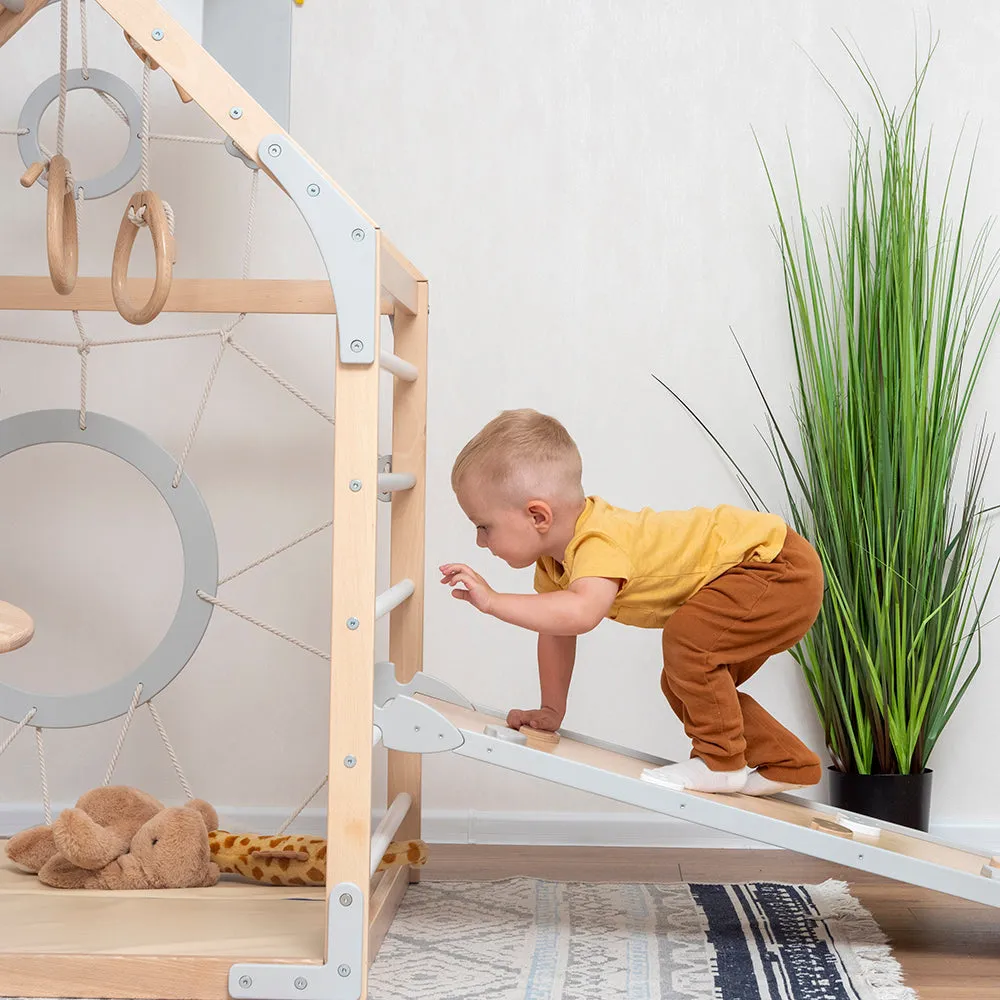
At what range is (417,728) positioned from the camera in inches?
50.2

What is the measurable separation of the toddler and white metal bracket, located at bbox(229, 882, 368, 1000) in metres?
0.41

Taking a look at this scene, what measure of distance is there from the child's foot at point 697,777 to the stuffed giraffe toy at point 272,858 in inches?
17.6

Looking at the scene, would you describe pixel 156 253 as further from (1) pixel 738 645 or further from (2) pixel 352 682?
(1) pixel 738 645

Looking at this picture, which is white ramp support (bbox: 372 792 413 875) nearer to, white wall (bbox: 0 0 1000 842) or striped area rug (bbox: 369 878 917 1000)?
striped area rug (bbox: 369 878 917 1000)

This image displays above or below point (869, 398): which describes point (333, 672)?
below

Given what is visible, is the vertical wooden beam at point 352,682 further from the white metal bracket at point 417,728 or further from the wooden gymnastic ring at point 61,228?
the wooden gymnastic ring at point 61,228

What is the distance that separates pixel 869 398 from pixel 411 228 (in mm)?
809

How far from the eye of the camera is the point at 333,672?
1188 millimetres

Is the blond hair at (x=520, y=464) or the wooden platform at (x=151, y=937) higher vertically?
the blond hair at (x=520, y=464)

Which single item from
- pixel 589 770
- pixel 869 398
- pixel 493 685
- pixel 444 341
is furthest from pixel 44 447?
pixel 869 398

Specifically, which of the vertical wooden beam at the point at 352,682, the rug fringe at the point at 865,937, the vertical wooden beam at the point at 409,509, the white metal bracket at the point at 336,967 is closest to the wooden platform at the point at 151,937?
the white metal bracket at the point at 336,967

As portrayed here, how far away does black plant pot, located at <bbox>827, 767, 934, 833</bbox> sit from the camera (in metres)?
1.78

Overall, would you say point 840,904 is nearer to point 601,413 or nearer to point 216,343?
point 601,413

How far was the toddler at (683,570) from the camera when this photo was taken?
1.47 meters
